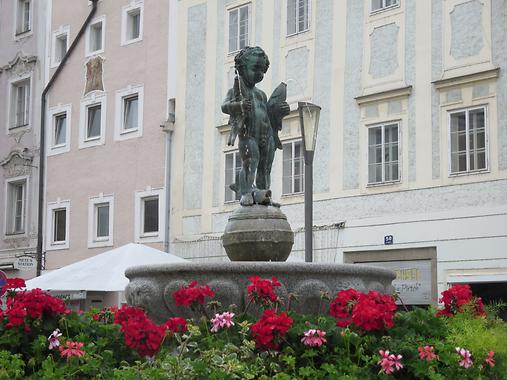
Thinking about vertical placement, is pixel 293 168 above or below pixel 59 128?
below

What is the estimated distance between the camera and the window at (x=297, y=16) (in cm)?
2211

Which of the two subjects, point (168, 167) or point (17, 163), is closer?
point (168, 167)

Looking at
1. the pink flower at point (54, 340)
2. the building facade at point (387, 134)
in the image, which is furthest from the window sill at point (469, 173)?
the pink flower at point (54, 340)

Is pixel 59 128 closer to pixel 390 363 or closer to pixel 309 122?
pixel 309 122

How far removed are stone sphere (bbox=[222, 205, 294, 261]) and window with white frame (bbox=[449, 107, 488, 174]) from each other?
8.95 m

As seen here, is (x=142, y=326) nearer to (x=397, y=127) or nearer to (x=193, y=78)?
(x=397, y=127)

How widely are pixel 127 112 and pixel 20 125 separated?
483 centimetres

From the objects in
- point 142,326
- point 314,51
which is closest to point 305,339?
point 142,326

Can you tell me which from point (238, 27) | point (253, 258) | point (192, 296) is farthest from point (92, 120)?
point (192, 296)

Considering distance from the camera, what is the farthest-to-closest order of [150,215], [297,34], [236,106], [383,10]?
[150,215]
[297,34]
[383,10]
[236,106]

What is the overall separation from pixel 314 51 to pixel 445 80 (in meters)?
3.72

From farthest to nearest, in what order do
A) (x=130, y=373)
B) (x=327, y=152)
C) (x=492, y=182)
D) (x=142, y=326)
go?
1. (x=327, y=152)
2. (x=492, y=182)
3. (x=142, y=326)
4. (x=130, y=373)

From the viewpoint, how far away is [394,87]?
19766 mm

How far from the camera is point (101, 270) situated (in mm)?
15297
